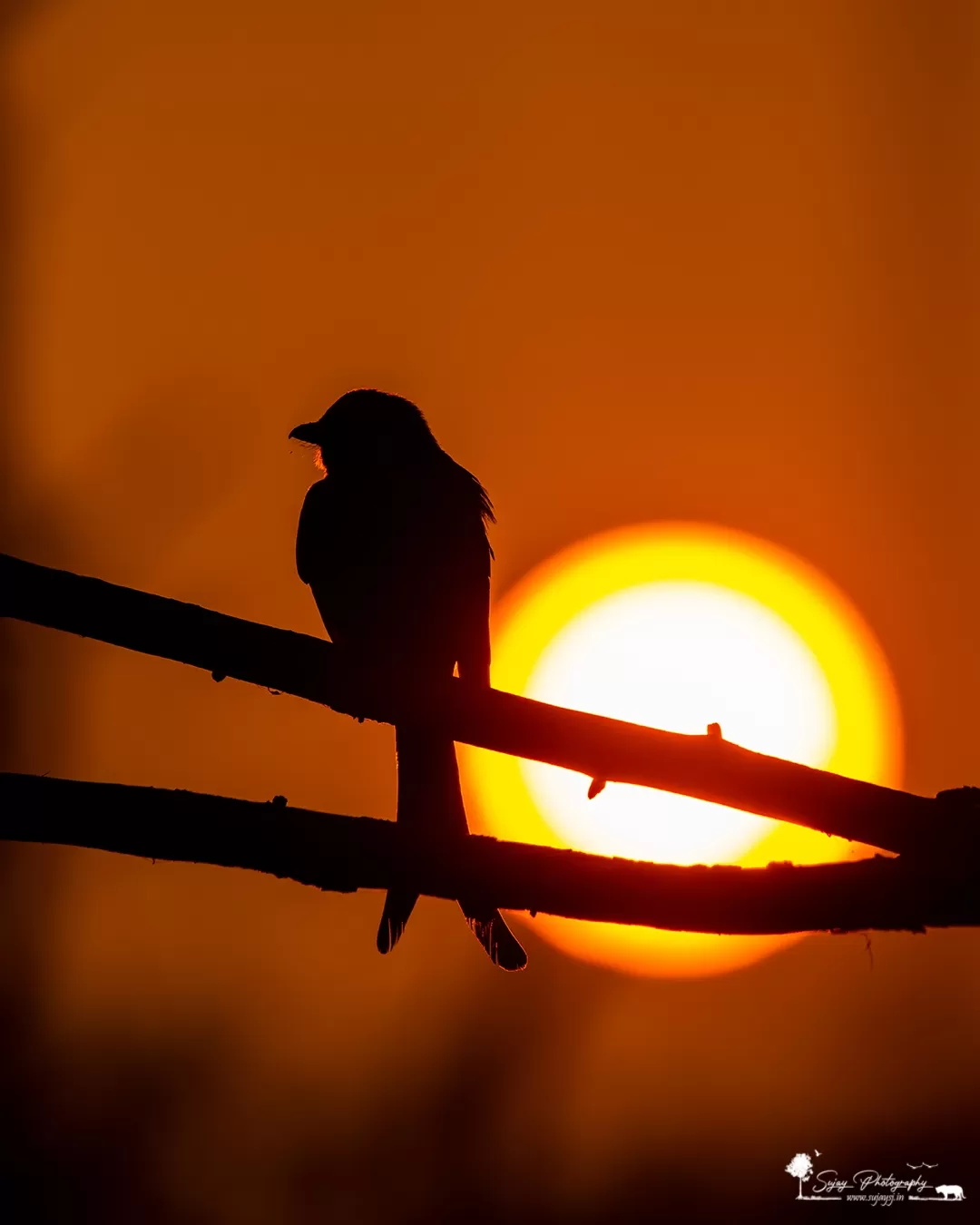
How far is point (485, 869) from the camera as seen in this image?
2.38 meters

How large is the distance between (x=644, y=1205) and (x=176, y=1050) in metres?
8.25

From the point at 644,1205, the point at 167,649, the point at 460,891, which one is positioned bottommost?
the point at 460,891

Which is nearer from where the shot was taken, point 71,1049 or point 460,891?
point 460,891

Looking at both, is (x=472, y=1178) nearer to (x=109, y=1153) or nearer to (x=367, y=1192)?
(x=367, y=1192)

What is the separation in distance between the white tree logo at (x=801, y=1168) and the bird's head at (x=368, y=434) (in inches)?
160

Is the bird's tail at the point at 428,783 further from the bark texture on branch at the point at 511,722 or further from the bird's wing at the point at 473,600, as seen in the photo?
the bark texture on branch at the point at 511,722

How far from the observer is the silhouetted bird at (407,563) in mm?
5203

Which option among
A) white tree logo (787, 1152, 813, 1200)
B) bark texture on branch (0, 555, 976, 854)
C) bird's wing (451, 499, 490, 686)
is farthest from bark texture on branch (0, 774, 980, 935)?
white tree logo (787, 1152, 813, 1200)

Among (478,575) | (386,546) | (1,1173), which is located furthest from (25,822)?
(1,1173)

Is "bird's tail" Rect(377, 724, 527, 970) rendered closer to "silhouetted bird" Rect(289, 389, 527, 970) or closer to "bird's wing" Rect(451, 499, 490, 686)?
"silhouetted bird" Rect(289, 389, 527, 970)

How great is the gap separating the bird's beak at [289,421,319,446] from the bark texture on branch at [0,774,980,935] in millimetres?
3734

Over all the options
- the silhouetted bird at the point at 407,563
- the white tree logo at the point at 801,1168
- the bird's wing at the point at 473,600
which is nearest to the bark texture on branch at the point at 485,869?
the silhouetted bird at the point at 407,563

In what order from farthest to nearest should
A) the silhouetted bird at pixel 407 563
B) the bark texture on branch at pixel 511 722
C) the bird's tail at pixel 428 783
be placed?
the silhouetted bird at pixel 407 563 → the bird's tail at pixel 428 783 → the bark texture on branch at pixel 511 722

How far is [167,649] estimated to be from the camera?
9.04 feet
